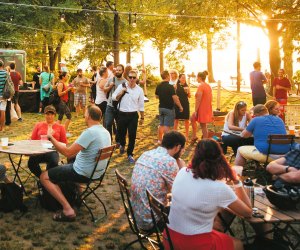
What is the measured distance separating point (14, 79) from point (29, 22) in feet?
51.7

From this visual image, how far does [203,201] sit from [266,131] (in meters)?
3.73

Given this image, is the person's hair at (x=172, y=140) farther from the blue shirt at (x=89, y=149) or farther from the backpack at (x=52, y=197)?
the backpack at (x=52, y=197)

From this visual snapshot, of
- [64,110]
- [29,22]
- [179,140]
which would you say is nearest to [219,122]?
[64,110]

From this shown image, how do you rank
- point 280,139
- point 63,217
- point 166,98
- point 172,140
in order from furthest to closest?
1. point 166,98
2. point 280,139
3. point 63,217
4. point 172,140

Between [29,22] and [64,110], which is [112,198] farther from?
[29,22]

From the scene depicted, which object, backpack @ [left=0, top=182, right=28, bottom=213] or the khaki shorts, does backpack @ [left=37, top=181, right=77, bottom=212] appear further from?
the khaki shorts

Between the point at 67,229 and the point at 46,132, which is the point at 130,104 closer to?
the point at 46,132

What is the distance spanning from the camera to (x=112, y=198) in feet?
23.4

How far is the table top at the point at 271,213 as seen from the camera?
3.91 metres

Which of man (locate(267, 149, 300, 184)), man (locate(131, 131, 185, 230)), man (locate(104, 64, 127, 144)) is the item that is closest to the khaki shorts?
man (locate(267, 149, 300, 184))

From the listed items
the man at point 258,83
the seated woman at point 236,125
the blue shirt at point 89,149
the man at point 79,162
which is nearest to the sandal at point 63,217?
the man at point 79,162

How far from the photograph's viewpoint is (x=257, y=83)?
1353 cm

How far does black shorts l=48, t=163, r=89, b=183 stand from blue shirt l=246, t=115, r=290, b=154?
2.63 meters

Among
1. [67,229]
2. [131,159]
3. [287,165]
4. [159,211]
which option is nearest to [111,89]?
[131,159]
